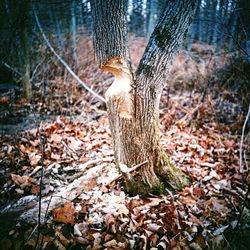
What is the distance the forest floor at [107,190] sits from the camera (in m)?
2.18

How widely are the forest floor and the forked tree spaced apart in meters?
0.31

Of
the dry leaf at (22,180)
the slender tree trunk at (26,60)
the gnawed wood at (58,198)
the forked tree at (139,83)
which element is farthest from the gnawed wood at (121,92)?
the slender tree trunk at (26,60)

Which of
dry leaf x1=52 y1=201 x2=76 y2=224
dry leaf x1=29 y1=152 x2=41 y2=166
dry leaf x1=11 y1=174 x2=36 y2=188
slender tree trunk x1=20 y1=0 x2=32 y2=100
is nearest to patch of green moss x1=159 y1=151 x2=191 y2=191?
dry leaf x1=52 y1=201 x2=76 y2=224

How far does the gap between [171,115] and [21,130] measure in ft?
11.0

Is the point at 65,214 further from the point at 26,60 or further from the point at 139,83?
the point at 26,60

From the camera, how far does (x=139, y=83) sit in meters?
2.49

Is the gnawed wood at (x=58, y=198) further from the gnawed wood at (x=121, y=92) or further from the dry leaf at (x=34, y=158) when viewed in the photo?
the gnawed wood at (x=121, y=92)

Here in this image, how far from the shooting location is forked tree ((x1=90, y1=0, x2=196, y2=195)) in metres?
2.26

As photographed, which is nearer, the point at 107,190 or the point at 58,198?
the point at 58,198

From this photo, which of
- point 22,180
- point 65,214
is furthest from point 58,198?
point 22,180

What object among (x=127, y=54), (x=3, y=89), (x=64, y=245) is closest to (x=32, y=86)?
(x=3, y=89)

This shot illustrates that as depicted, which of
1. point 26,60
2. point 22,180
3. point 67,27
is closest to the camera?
point 22,180

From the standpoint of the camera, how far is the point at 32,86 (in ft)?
23.6

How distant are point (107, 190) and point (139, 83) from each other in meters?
1.37
